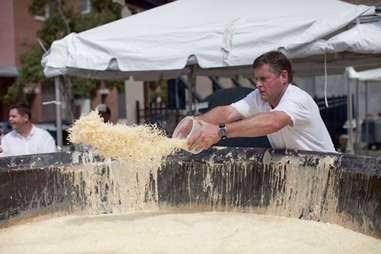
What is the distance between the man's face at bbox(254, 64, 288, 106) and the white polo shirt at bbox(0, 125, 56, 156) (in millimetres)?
2449

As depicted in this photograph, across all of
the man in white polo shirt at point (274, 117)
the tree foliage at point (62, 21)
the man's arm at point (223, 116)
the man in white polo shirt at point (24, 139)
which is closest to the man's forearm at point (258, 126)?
the man in white polo shirt at point (274, 117)

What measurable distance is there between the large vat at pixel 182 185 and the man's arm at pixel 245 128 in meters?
0.30

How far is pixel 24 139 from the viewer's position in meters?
4.91

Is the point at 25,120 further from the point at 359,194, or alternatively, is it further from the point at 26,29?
the point at 26,29

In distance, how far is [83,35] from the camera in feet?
17.8

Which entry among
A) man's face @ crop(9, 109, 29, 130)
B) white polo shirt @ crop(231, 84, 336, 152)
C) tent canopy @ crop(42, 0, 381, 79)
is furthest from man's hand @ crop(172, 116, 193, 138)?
man's face @ crop(9, 109, 29, 130)

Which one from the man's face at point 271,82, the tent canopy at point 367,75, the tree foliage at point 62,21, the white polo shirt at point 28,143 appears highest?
the tree foliage at point 62,21

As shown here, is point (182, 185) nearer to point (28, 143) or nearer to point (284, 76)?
point (284, 76)

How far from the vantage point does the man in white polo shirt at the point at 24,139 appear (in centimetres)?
484

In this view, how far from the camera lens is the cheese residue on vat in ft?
8.66

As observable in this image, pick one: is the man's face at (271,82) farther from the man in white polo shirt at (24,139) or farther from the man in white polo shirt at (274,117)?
the man in white polo shirt at (24,139)

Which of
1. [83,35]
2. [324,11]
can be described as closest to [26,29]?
[83,35]

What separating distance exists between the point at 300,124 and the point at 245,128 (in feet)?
1.23

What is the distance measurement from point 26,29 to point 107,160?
18028 mm
